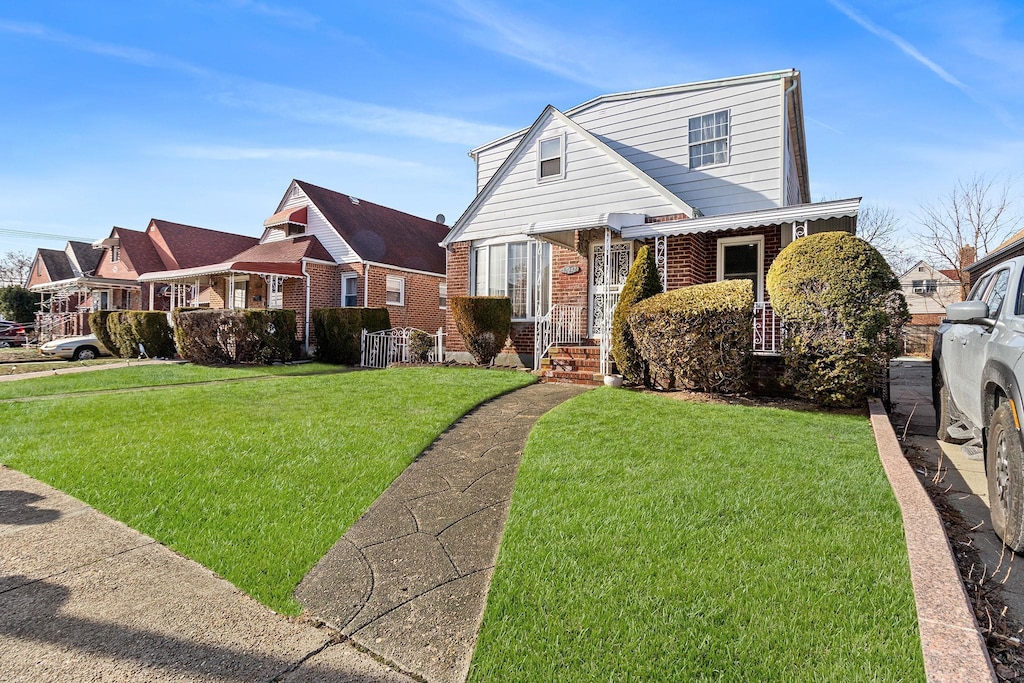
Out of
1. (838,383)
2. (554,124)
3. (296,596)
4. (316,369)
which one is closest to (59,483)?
(296,596)

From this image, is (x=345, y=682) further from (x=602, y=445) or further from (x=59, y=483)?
(x=59, y=483)

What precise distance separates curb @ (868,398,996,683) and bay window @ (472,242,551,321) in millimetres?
9903

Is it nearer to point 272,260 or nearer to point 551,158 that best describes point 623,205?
point 551,158

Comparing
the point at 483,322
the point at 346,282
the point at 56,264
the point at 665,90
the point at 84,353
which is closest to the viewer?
the point at 483,322

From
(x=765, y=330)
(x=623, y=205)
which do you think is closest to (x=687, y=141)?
(x=623, y=205)

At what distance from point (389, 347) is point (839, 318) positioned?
11.6 m

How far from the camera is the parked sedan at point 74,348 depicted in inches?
734

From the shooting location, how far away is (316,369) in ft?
48.3

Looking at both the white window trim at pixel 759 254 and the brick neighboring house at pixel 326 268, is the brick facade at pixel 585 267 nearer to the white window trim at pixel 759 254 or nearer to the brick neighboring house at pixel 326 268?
the white window trim at pixel 759 254

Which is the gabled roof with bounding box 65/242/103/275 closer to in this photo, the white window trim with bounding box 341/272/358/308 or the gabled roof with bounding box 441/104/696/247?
the white window trim with bounding box 341/272/358/308

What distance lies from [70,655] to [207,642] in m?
0.55

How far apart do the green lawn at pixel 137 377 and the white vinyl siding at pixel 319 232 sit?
20.7ft

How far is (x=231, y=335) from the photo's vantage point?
48.9 ft

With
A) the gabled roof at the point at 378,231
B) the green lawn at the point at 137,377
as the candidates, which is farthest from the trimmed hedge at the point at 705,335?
the gabled roof at the point at 378,231
